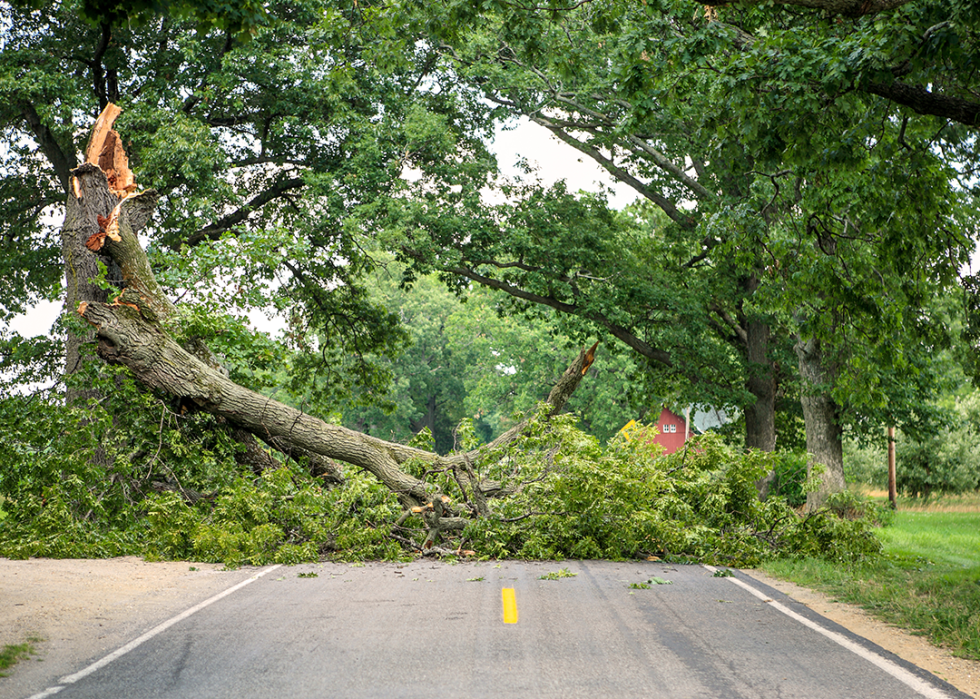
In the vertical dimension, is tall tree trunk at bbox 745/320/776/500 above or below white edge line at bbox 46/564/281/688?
above

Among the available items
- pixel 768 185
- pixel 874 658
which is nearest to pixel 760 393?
pixel 768 185

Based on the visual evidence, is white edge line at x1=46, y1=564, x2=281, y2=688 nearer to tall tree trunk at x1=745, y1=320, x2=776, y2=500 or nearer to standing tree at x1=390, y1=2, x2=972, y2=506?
standing tree at x1=390, y1=2, x2=972, y2=506

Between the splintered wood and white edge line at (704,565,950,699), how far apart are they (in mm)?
14199

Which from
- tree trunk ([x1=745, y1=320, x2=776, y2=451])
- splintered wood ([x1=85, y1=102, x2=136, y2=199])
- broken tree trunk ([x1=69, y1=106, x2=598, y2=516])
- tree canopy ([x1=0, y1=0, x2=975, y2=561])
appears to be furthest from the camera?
tree trunk ([x1=745, y1=320, x2=776, y2=451])

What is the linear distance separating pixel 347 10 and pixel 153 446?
Answer: 9.89m

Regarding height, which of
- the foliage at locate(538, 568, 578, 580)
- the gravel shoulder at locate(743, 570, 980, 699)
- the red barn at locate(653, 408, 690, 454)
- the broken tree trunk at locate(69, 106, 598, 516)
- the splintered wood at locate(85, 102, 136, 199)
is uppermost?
the splintered wood at locate(85, 102, 136, 199)

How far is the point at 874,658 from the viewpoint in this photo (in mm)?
6238

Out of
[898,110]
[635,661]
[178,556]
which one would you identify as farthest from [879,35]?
[178,556]

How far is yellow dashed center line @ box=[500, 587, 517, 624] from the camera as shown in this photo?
7.50 m

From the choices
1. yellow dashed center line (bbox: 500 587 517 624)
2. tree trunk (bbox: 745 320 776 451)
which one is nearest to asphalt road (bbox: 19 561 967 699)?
yellow dashed center line (bbox: 500 587 517 624)

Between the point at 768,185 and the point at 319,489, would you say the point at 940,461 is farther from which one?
the point at 319,489

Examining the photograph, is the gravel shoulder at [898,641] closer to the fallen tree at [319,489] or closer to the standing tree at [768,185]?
the fallen tree at [319,489]

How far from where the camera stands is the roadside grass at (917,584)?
287 inches

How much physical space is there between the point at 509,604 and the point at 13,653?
13.8 ft
